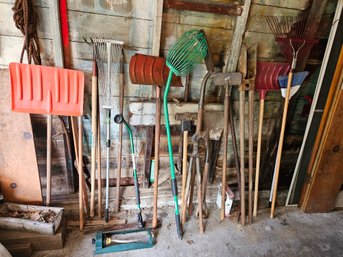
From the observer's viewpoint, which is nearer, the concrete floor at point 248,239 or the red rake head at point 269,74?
the concrete floor at point 248,239

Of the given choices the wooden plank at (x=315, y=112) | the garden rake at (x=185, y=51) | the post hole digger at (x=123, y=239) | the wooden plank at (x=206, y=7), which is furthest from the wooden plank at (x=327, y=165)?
the post hole digger at (x=123, y=239)


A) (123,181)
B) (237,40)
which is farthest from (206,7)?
(123,181)

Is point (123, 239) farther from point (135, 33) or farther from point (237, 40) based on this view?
point (237, 40)

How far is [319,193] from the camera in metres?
1.94

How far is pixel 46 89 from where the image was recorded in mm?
1384

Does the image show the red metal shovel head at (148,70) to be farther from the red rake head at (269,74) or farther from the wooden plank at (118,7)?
the red rake head at (269,74)

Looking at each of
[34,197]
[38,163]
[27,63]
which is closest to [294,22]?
[27,63]

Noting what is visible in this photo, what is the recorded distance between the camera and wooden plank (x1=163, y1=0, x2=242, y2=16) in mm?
1400

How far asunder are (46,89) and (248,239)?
1726 millimetres

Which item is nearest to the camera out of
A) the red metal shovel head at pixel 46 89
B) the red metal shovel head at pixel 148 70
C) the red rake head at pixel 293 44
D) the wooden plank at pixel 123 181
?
the red metal shovel head at pixel 46 89

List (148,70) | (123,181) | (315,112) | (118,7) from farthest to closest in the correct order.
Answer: (123,181)
(315,112)
(148,70)
(118,7)

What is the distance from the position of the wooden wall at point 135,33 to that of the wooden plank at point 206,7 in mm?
41

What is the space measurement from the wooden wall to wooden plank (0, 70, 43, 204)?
0.13 metres

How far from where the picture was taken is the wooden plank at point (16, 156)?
1.42 m
